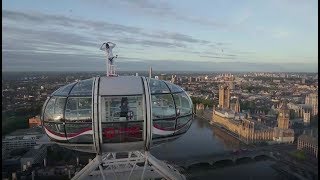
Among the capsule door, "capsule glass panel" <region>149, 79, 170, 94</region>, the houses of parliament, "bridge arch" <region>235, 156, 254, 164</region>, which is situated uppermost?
"capsule glass panel" <region>149, 79, 170, 94</region>

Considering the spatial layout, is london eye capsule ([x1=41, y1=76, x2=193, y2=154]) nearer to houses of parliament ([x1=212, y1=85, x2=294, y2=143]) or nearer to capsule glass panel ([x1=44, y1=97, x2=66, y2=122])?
capsule glass panel ([x1=44, y1=97, x2=66, y2=122])

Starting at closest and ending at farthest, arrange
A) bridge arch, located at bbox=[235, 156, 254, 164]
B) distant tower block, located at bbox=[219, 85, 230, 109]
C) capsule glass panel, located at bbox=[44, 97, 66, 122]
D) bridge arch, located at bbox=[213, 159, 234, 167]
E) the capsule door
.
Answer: the capsule door
capsule glass panel, located at bbox=[44, 97, 66, 122]
bridge arch, located at bbox=[213, 159, 234, 167]
bridge arch, located at bbox=[235, 156, 254, 164]
distant tower block, located at bbox=[219, 85, 230, 109]

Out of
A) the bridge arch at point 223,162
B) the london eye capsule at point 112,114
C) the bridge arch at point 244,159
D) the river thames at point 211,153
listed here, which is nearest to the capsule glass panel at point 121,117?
the london eye capsule at point 112,114

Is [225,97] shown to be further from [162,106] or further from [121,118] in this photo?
[121,118]

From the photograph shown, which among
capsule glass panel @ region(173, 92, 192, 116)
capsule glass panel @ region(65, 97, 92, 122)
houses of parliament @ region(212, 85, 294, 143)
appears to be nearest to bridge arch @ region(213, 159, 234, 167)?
houses of parliament @ region(212, 85, 294, 143)

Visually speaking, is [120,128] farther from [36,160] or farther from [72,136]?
[36,160]

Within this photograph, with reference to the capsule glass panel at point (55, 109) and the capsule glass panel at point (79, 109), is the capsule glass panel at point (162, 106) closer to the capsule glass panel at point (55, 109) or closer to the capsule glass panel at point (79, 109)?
the capsule glass panel at point (79, 109)

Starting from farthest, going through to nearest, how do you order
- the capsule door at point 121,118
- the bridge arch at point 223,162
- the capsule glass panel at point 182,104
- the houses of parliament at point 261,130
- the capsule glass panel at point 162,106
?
1. the houses of parliament at point 261,130
2. the bridge arch at point 223,162
3. the capsule glass panel at point 182,104
4. the capsule glass panel at point 162,106
5. the capsule door at point 121,118

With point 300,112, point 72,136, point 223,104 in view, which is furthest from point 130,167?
point 223,104
